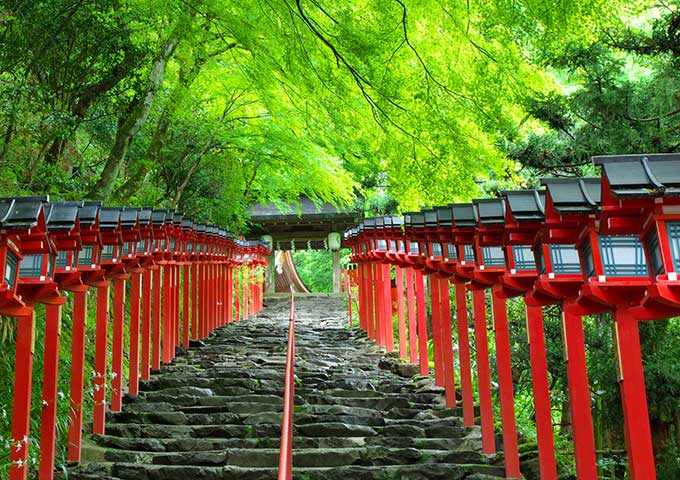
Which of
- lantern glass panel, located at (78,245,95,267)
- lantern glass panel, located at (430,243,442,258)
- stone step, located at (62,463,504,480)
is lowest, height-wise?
stone step, located at (62,463,504,480)

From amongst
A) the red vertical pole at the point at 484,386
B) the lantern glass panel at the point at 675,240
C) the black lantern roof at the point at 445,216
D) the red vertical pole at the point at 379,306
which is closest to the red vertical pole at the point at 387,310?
the red vertical pole at the point at 379,306

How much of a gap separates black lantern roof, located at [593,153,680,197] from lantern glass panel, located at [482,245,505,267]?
304 cm

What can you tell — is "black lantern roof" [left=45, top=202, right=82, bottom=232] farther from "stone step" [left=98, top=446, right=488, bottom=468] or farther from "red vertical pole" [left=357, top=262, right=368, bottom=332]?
"red vertical pole" [left=357, top=262, right=368, bottom=332]

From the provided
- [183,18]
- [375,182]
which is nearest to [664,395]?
Answer: [183,18]

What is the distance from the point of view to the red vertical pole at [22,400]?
18.5ft

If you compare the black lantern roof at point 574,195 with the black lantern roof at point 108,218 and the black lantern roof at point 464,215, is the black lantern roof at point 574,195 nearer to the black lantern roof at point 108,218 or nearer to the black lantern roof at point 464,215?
the black lantern roof at point 464,215

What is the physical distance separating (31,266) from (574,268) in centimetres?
444

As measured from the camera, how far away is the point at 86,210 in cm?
662

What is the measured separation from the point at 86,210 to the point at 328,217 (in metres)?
21.7

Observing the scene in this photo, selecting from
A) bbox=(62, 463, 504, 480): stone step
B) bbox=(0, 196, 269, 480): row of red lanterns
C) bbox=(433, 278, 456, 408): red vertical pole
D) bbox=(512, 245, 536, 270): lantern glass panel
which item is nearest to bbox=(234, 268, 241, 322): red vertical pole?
bbox=(0, 196, 269, 480): row of red lanterns

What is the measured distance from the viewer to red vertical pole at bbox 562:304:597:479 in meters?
5.51

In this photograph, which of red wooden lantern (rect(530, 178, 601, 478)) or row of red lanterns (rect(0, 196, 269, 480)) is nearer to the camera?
red wooden lantern (rect(530, 178, 601, 478))

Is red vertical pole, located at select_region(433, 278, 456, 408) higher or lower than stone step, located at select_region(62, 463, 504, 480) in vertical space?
higher

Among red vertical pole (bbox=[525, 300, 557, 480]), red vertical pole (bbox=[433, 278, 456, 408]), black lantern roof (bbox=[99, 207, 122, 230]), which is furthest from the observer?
red vertical pole (bbox=[433, 278, 456, 408])
